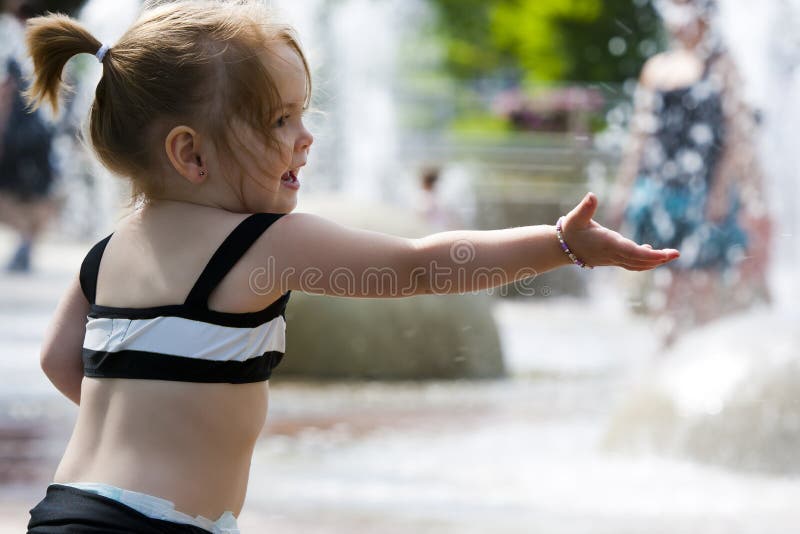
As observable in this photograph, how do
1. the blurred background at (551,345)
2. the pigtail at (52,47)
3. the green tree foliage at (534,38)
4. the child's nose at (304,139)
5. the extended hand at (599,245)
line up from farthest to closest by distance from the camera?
the green tree foliage at (534,38) < the blurred background at (551,345) < the pigtail at (52,47) < the child's nose at (304,139) < the extended hand at (599,245)

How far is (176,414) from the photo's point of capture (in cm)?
208

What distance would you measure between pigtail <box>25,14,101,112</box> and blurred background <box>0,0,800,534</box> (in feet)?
0.70

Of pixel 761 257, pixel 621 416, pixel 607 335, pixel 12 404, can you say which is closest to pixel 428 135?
pixel 607 335

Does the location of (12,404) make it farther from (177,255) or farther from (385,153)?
(385,153)

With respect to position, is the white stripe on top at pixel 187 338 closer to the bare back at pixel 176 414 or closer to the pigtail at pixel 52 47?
the bare back at pixel 176 414

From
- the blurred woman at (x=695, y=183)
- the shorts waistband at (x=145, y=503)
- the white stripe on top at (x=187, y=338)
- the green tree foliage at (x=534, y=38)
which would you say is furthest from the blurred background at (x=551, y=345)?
the green tree foliage at (x=534, y=38)

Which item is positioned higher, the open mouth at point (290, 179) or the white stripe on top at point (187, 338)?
the open mouth at point (290, 179)

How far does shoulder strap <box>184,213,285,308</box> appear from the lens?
6.84 ft

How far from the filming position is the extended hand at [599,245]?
6.49 feet

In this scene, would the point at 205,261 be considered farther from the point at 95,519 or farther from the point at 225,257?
the point at 95,519

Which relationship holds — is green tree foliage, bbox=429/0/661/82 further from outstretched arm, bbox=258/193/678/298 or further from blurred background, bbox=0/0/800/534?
outstretched arm, bbox=258/193/678/298

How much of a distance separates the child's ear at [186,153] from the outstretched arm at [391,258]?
0.58 ft

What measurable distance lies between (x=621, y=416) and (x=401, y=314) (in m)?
2.38

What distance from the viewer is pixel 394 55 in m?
27.6
